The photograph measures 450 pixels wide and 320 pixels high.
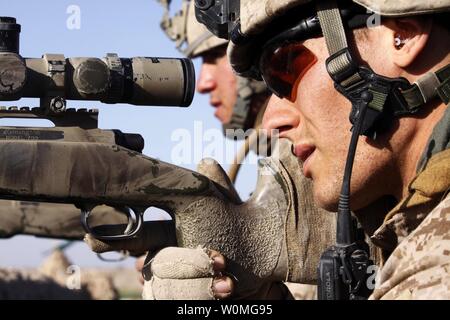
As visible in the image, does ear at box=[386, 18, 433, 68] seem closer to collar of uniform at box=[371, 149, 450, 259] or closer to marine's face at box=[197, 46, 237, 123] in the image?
collar of uniform at box=[371, 149, 450, 259]

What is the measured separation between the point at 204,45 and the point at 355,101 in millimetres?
5829

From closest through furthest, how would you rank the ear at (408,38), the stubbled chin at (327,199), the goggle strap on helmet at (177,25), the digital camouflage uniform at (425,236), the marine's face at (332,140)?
the digital camouflage uniform at (425,236), the ear at (408,38), the marine's face at (332,140), the stubbled chin at (327,199), the goggle strap on helmet at (177,25)

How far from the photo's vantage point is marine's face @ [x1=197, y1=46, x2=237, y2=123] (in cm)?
928

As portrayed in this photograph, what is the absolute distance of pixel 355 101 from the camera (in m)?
3.58

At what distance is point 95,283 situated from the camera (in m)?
8.63

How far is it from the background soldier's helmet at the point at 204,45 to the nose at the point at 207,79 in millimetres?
133

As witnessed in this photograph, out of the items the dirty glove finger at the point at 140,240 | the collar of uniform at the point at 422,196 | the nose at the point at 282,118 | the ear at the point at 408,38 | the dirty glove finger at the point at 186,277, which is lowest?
the dirty glove finger at the point at 186,277

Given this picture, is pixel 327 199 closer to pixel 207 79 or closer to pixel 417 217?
pixel 417 217

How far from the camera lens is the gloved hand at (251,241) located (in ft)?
16.8

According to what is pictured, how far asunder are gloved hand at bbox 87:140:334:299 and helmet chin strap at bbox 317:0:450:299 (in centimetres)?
141

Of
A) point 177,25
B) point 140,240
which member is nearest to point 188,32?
point 177,25

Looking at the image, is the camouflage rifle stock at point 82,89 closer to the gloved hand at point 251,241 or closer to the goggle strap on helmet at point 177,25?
the gloved hand at point 251,241

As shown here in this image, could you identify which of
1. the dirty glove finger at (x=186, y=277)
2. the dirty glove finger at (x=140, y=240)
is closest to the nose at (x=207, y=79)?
the dirty glove finger at (x=140, y=240)
